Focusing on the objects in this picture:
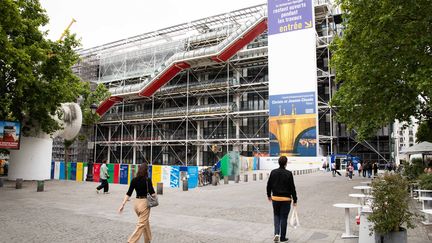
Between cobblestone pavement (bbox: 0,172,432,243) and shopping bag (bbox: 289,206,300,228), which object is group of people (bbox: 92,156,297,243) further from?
cobblestone pavement (bbox: 0,172,432,243)

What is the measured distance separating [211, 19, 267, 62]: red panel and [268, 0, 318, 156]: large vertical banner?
2259mm

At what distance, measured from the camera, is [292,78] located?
116 ft

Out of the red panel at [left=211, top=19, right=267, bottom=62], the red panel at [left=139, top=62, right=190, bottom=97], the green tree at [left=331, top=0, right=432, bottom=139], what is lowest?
the green tree at [left=331, top=0, right=432, bottom=139]

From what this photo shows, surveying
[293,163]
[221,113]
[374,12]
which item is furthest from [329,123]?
[374,12]

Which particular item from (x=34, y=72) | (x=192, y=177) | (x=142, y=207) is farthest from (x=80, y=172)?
(x=142, y=207)

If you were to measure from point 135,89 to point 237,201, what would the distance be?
111 feet

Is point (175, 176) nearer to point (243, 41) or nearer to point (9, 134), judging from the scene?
point (9, 134)

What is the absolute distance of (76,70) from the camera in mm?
54500

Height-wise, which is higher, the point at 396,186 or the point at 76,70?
the point at 76,70

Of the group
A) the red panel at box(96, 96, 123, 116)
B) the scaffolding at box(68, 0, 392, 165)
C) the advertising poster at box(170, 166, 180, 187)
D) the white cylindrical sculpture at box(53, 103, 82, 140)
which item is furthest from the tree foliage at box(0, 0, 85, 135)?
the red panel at box(96, 96, 123, 116)

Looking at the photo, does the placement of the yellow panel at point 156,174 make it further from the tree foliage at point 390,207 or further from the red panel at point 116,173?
the tree foliage at point 390,207

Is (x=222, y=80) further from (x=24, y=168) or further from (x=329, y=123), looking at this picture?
(x=24, y=168)

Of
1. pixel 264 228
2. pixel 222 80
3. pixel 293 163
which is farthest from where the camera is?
pixel 222 80

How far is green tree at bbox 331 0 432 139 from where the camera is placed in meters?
11.5
